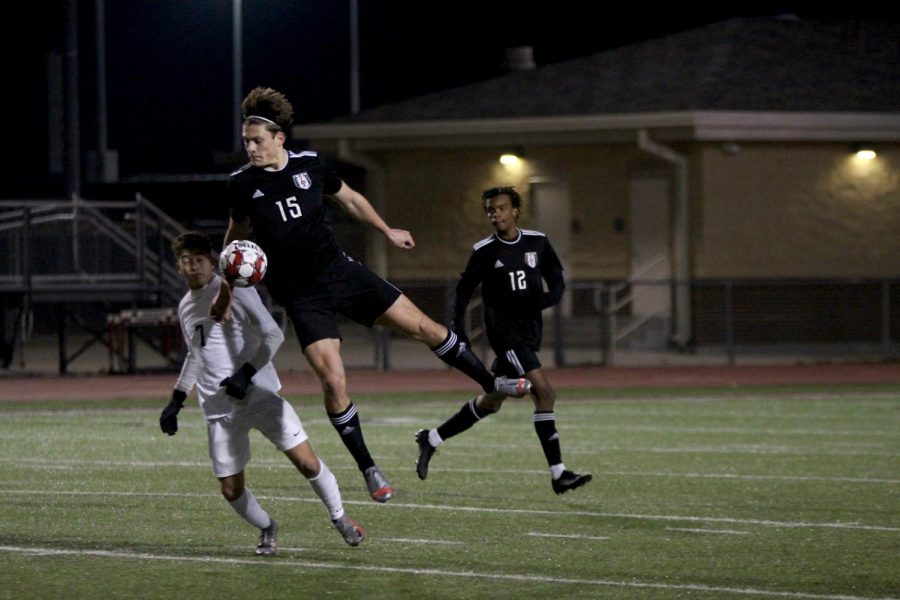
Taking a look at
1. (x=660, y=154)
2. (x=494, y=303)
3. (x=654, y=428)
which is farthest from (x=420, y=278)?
(x=494, y=303)

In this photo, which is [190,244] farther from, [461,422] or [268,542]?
[461,422]

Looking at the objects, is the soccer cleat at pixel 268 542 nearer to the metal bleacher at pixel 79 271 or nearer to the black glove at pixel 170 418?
the black glove at pixel 170 418

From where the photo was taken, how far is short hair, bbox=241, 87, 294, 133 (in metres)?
8.70

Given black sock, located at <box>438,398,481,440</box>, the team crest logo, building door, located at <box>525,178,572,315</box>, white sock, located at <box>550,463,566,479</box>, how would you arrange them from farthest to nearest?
building door, located at <box>525,178,572,315</box> → black sock, located at <box>438,398,481,440</box> → white sock, located at <box>550,463,566,479</box> → the team crest logo

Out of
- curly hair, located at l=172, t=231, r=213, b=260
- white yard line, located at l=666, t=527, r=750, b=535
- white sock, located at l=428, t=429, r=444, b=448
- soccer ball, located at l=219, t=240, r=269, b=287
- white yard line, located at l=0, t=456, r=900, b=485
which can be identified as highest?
curly hair, located at l=172, t=231, r=213, b=260

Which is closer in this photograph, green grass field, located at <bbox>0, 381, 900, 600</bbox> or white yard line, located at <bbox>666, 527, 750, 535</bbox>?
green grass field, located at <bbox>0, 381, 900, 600</bbox>

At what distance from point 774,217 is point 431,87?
105ft

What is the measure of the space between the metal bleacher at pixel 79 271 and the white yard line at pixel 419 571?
1559 cm

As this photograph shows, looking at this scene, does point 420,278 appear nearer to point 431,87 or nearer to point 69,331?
point 69,331

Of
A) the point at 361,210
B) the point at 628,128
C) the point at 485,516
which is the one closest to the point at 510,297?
the point at 485,516

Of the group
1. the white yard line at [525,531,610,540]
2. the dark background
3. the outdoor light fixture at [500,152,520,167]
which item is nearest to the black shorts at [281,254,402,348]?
the white yard line at [525,531,610,540]

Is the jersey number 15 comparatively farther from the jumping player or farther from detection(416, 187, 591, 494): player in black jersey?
detection(416, 187, 591, 494): player in black jersey

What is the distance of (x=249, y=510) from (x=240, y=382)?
2.52 ft

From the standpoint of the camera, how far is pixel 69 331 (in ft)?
123
